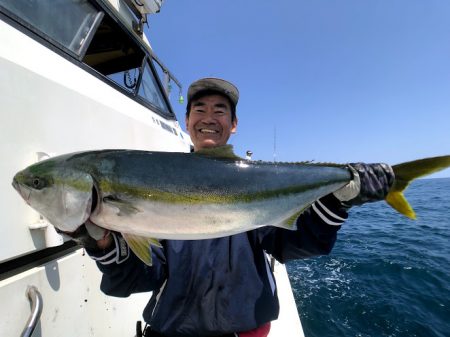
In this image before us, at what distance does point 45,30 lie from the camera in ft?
8.93

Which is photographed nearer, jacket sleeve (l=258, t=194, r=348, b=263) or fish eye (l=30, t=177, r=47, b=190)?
fish eye (l=30, t=177, r=47, b=190)

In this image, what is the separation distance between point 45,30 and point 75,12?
76cm

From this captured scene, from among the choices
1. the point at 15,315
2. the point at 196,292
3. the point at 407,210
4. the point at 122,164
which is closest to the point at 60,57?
the point at 122,164

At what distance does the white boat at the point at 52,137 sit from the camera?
1879 mm

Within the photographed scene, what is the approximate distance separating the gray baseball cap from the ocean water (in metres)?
5.05

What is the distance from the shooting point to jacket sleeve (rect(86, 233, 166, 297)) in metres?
2.02

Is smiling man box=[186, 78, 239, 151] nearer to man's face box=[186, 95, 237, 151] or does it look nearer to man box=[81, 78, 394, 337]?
man's face box=[186, 95, 237, 151]

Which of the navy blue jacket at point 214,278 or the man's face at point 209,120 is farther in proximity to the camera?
the man's face at point 209,120

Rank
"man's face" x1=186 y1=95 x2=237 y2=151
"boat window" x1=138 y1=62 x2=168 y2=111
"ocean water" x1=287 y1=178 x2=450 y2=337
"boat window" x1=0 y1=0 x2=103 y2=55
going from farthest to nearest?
"ocean water" x1=287 y1=178 x2=450 y2=337
"boat window" x1=138 y1=62 x2=168 y2=111
"man's face" x1=186 y1=95 x2=237 y2=151
"boat window" x1=0 y1=0 x2=103 y2=55

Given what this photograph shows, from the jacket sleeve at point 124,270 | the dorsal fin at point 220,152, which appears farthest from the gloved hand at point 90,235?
the dorsal fin at point 220,152

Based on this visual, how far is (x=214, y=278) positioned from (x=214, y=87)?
5.75 feet

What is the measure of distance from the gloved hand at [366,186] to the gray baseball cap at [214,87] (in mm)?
1352

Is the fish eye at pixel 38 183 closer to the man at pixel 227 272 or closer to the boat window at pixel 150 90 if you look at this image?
the man at pixel 227 272

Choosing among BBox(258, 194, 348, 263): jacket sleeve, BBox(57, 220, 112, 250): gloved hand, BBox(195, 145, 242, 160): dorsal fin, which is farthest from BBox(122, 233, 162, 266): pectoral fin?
BBox(258, 194, 348, 263): jacket sleeve
